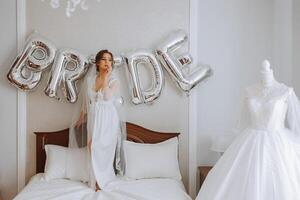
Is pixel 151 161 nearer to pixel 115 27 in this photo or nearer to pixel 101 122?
pixel 101 122

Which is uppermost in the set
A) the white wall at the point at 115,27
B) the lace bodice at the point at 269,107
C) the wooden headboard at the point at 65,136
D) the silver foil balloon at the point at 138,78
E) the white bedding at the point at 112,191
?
the white wall at the point at 115,27

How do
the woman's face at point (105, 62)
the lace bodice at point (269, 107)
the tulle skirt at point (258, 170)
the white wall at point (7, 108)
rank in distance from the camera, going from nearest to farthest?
the tulle skirt at point (258, 170) → the lace bodice at point (269, 107) → the woman's face at point (105, 62) → the white wall at point (7, 108)

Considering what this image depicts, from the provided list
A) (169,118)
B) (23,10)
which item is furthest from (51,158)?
(23,10)

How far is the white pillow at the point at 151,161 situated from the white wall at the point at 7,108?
43.6 inches

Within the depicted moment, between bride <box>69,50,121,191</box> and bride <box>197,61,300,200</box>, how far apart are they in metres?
0.84

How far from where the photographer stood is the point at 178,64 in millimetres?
3373

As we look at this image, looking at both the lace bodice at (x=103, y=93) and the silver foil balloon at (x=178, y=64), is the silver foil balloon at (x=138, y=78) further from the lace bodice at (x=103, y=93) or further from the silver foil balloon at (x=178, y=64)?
the lace bodice at (x=103, y=93)

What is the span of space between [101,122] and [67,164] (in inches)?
19.8

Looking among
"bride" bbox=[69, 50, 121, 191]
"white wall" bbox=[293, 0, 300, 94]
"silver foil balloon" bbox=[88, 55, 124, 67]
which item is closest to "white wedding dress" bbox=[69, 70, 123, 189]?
"bride" bbox=[69, 50, 121, 191]

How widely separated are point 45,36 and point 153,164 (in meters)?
1.52

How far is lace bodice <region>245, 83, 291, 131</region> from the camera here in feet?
8.27

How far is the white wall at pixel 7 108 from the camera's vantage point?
3480 millimetres

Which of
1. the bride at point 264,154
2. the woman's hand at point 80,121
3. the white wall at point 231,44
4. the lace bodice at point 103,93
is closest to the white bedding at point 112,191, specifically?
the bride at point 264,154

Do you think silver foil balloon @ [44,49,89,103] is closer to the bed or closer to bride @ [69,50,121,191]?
bride @ [69,50,121,191]
